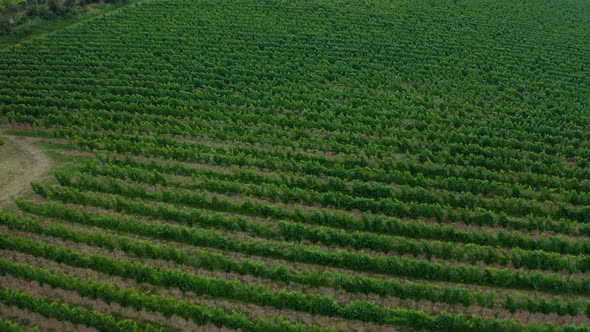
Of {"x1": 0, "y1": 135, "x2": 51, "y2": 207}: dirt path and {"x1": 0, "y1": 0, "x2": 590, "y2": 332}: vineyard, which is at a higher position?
{"x1": 0, "y1": 0, "x2": 590, "y2": 332}: vineyard

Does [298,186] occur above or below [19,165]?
above

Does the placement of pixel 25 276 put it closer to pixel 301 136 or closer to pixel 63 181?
pixel 63 181

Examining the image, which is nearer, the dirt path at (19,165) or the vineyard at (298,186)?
the vineyard at (298,186)

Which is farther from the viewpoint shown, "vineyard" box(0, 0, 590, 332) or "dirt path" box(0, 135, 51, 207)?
"dirt path" box(0, 135, 51, 207)

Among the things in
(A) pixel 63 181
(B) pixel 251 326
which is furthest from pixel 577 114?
(A) pixel 63 181

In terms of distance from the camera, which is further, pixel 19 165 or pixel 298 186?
pixel 19 165
